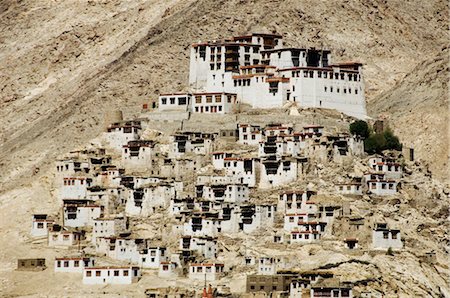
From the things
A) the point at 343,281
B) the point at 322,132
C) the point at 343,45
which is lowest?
the point at 343,281

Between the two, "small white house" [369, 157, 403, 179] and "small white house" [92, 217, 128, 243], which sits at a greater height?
"small white house" [369, 157, 403, 179]

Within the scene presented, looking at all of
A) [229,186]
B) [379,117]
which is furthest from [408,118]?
[229,186]

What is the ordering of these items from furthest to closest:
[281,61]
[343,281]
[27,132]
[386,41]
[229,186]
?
[386,41]
[27,132]
[281,61]
[229,186]
[343,281]

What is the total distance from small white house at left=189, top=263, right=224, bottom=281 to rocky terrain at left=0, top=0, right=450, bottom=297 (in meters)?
1.17

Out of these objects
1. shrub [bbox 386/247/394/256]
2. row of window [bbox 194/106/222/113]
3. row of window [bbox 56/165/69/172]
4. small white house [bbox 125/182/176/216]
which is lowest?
shrub [bbox 386/247/394/256]

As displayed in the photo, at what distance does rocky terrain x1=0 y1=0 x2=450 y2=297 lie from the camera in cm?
14638

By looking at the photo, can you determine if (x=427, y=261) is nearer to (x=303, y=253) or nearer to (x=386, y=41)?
(x=303, y=253)

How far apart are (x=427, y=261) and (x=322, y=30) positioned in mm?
51138

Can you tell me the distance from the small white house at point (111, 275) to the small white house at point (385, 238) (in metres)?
15.9

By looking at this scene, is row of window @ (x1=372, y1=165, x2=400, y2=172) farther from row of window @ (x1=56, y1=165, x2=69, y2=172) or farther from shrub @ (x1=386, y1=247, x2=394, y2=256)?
row of window @ (x1=56, y1=165, x2=69, y2=172)

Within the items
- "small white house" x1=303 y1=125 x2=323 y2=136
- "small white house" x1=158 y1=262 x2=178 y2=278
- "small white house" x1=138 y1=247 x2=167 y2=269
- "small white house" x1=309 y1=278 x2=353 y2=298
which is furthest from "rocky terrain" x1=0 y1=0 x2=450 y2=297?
"small white house" x1=303 y1=125 x2=323 y2=136

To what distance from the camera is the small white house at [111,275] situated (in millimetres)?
145500

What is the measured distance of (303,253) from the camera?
146m

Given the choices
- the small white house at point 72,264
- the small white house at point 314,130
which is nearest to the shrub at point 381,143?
the small white house at point 314,130
